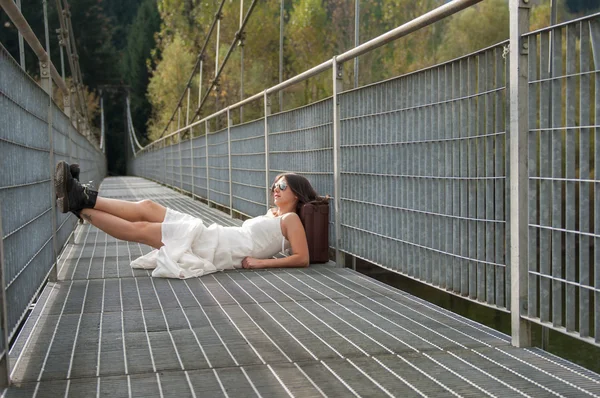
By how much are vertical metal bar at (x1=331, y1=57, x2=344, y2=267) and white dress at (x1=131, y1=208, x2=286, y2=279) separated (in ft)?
1.23

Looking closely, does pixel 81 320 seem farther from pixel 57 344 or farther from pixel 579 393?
pixel 579 393

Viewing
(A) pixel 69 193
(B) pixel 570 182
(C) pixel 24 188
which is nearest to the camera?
(B) pixel 570 182

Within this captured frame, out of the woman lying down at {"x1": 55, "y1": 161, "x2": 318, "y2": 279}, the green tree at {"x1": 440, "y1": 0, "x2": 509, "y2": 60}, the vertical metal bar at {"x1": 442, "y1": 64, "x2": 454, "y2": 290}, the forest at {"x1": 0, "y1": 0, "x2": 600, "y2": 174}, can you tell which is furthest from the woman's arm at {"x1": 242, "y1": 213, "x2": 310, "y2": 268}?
the green tree at {"x1": 440, "y1": 0, "x2": 509, "y2": 60}

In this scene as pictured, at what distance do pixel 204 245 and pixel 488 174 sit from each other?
2268mm

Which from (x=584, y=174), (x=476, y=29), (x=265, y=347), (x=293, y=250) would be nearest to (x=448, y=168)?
(x=584, y=174)

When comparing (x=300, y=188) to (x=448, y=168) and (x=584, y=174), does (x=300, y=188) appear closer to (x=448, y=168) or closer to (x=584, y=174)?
(x=448, y=168)

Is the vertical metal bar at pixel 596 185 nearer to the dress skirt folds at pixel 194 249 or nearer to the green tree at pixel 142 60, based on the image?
the dress skirt folds at pixel 194 249

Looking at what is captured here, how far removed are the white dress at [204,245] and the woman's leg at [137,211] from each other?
11cm

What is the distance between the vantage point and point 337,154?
16.5 ft

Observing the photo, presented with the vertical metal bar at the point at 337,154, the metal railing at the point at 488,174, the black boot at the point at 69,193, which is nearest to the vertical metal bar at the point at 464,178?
the metal railing at the point at 488,174

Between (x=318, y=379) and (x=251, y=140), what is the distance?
580cm

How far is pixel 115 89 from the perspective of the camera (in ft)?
197

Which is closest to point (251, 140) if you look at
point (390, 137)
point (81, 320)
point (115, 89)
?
point (390, 137)

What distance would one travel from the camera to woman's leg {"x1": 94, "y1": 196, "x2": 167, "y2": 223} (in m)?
4.98
